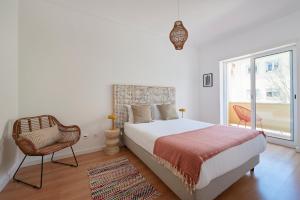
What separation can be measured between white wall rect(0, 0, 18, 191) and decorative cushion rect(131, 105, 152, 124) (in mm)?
1920

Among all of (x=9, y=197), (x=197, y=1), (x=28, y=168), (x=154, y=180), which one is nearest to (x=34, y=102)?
(x=28, y=168)

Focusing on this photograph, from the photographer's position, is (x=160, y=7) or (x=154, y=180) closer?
(x=154, y=180)

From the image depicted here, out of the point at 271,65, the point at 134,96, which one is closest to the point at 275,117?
the point at 271,65

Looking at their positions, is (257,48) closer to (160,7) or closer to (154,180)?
(160,7)

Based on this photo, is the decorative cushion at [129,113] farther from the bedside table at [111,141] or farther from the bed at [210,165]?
the bedside table at [111,141]

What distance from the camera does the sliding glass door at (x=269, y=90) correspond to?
2.96 metres

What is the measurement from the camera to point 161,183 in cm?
176

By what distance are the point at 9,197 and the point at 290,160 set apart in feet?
13.0

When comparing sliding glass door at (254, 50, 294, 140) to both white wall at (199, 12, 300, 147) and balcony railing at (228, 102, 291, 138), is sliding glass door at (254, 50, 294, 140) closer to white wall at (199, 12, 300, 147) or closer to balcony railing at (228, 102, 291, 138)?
balcony railing at (228, 102, 291, 138)

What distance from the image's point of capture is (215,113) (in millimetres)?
4242

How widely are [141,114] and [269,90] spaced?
10.1ft

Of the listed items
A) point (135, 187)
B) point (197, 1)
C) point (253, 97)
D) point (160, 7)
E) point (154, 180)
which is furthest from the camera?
point (253, 97)

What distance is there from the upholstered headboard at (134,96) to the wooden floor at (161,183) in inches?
41.8

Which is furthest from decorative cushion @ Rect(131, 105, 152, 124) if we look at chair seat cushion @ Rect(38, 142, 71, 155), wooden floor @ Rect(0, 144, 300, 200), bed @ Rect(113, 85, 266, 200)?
chair seat cushion @ Rect(38, 142, 71, 155)
